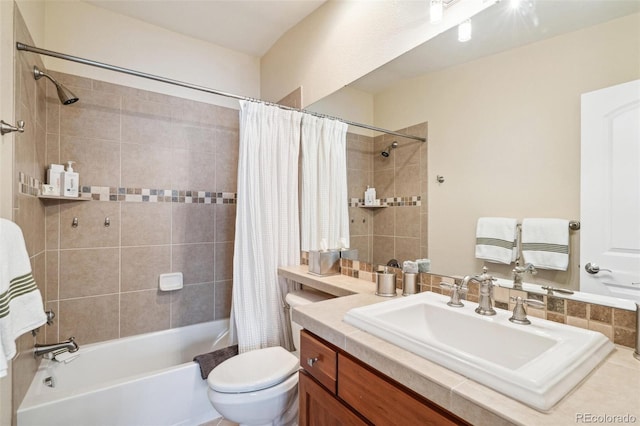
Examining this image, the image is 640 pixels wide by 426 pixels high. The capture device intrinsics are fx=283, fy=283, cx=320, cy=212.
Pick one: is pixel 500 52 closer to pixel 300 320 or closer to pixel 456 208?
pixel 456 208

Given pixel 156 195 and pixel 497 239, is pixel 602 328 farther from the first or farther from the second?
pixel 156 195

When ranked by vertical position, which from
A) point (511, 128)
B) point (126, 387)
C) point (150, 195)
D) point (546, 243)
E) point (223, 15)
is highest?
point (223, 15)

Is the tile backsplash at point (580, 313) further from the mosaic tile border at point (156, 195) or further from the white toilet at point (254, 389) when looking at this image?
the mosaic tile border at point (156, 195)

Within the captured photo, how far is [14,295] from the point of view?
950 millimetres

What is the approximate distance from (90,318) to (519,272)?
8.55 feet

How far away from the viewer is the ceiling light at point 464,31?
3.80ft

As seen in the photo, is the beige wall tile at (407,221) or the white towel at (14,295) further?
the beige wall tile at (407,221)

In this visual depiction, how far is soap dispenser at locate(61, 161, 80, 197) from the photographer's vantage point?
6.04 feet

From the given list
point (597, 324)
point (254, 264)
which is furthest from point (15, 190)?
point (597, 324)

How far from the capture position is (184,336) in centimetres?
230

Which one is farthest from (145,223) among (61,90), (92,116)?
(61,90)

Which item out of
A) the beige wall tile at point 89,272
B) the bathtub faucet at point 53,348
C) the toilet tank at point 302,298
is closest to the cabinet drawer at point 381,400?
the toilet tank at point 302,298

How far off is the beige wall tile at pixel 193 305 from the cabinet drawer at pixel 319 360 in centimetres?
163

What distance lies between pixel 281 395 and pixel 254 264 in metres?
0.78
